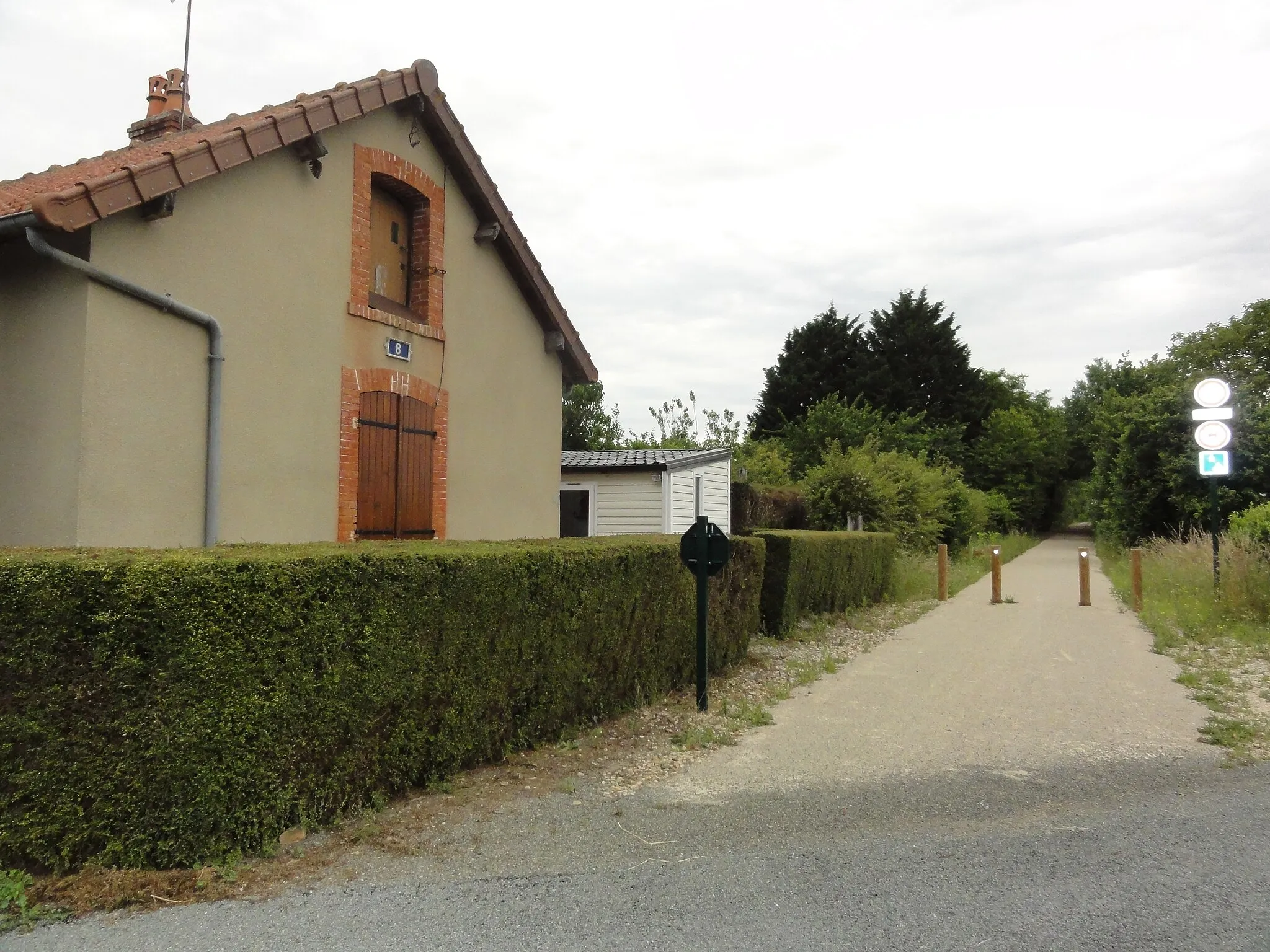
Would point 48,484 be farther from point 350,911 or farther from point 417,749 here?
point 350,911

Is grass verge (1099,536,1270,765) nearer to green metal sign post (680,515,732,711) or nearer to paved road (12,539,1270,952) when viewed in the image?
paved road (12,539,1270,952)

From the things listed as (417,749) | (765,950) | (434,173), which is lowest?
(765,950)

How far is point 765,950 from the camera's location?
367cm

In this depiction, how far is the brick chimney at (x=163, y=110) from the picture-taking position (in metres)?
11.5

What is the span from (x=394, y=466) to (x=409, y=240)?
2622 mm

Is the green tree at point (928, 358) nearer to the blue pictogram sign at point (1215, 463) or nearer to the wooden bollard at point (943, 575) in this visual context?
the wooden bollard at point (943, 575)

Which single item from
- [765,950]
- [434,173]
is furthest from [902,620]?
[765,950]

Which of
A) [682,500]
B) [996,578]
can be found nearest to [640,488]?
[682,500]

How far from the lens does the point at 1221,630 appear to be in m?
12.1

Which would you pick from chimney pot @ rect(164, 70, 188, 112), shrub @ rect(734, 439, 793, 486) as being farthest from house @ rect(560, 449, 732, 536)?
chimney pot @ rect(164, 70, 188, 112)

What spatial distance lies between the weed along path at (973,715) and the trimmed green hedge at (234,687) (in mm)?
1619

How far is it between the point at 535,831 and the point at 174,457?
169 inches

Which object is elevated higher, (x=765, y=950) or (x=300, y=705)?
(x=300, y=705)

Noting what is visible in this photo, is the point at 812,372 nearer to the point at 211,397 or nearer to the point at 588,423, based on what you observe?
the point at 588,423
